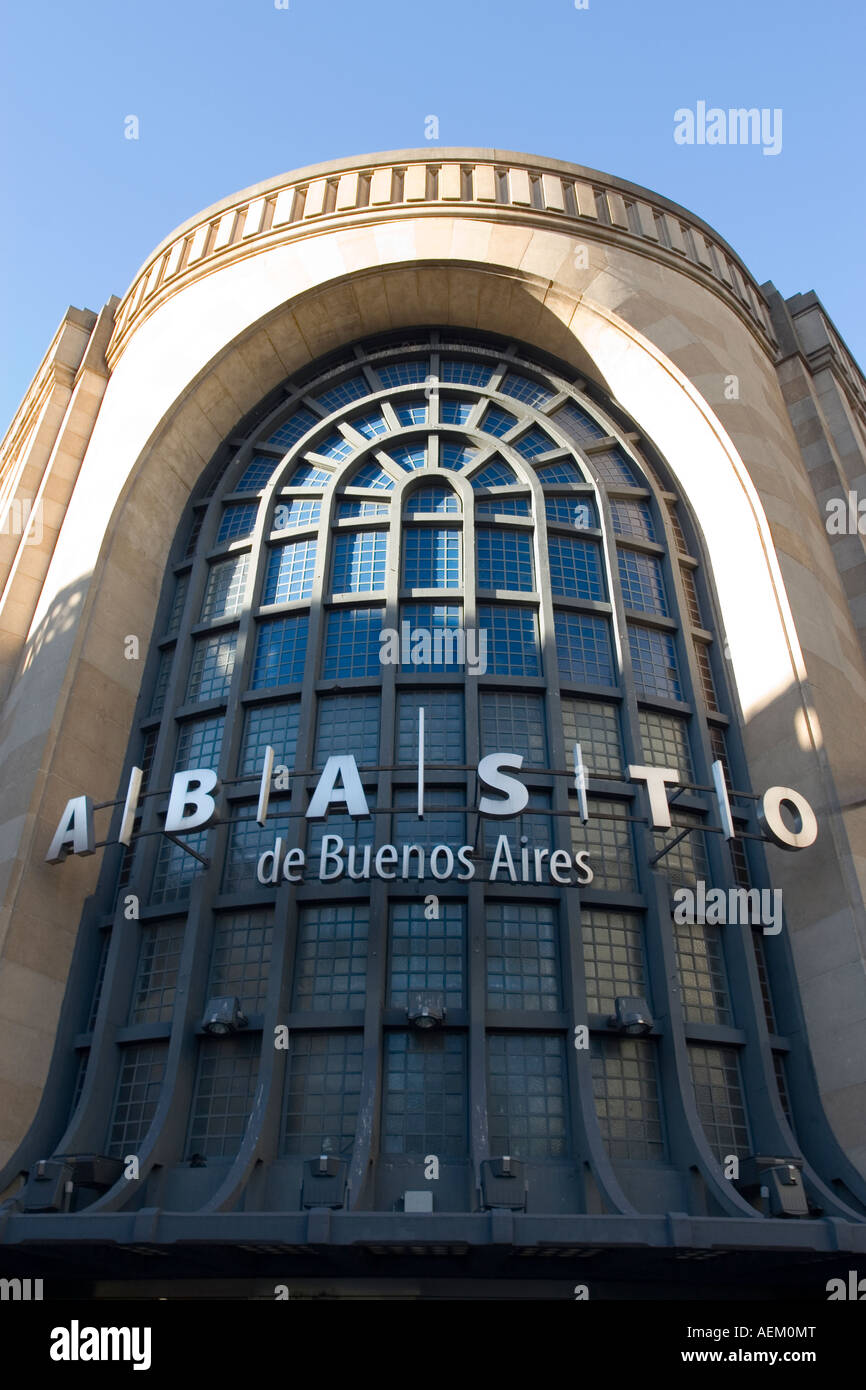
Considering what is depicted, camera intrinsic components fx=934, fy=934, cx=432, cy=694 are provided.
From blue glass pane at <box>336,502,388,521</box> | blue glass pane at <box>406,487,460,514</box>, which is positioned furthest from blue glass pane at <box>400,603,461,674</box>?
blue glass pane at <box>336,502,388,521</box>

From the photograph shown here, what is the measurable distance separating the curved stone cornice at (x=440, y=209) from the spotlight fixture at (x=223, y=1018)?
2206 cm

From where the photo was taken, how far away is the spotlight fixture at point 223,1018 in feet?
59.4

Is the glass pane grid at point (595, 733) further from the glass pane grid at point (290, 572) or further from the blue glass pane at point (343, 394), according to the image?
the blue glass pane at point (343, 394)

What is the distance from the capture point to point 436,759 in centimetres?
2156

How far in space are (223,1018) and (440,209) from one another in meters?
23.6

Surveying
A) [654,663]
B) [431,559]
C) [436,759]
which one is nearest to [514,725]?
[436,759]

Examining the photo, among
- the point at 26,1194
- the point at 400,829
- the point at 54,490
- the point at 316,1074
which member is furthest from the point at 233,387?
the point at 26,1194

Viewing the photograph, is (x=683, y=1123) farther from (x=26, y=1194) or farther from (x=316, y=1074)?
(x=26, y=1194)

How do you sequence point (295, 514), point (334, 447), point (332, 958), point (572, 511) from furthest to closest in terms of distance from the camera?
point (334, 447)
point (295, 514)
point (572, 511)
point (332, 958)

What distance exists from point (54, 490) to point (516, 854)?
1789 centimetres

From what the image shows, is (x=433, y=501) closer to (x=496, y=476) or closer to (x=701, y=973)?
(x=496, y=476)

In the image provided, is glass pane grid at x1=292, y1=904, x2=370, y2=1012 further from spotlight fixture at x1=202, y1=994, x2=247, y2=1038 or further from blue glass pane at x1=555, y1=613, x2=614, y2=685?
blue glass pane at x1=555, y1=613, x2=614, y2=685

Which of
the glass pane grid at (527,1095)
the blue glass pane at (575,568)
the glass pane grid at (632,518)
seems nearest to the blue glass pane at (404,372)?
the glass pane grid at (632,518)

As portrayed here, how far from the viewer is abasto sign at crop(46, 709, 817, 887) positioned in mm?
18047
